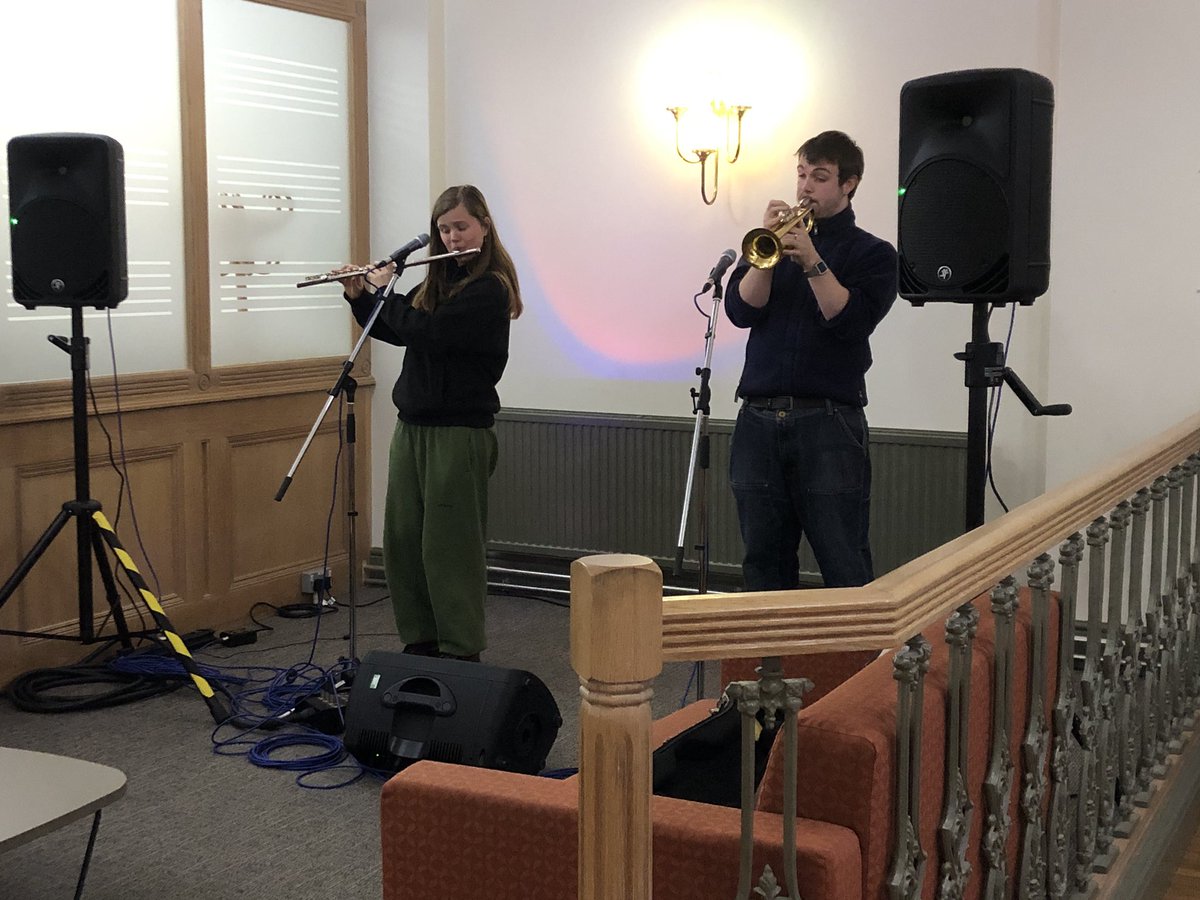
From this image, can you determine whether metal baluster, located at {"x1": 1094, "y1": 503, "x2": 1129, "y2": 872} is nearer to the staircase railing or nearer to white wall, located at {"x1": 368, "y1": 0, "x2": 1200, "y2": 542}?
the staircase railing

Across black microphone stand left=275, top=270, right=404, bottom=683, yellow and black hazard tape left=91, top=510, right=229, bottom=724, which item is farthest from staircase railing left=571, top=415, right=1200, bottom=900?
yellow and black hazard tape left=91, top=510, right=229, bottom=724

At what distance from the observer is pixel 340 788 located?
3.44 m

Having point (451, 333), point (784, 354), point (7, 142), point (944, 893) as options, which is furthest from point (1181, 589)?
point (7, 142)

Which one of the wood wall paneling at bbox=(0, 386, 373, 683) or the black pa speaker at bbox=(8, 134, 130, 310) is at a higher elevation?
the black pa speaker at bbox=(8, 134, 130, 310)

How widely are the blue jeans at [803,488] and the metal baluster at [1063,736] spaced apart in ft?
3.72

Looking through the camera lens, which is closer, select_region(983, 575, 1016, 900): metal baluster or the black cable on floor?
select_region(983, 575, 1016, 900): metal baluster

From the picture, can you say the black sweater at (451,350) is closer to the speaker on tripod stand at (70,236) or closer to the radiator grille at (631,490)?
the speaker on tripod stand at (70,236)

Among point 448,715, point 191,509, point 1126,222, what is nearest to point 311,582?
point 191,509

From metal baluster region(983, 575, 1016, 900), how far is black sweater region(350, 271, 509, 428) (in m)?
2.20

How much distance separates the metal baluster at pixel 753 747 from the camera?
138cm

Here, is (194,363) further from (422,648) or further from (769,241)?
(769,241)

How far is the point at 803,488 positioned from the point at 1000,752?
1.55 m

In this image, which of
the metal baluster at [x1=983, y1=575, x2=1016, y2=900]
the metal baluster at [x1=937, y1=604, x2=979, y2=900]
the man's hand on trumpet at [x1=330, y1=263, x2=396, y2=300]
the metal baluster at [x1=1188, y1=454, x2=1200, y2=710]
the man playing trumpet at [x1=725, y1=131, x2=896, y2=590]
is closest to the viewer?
the metal baluster at [x1=937, y1=604, x2=979, y2=900]

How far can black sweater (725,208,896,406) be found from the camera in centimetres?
340
